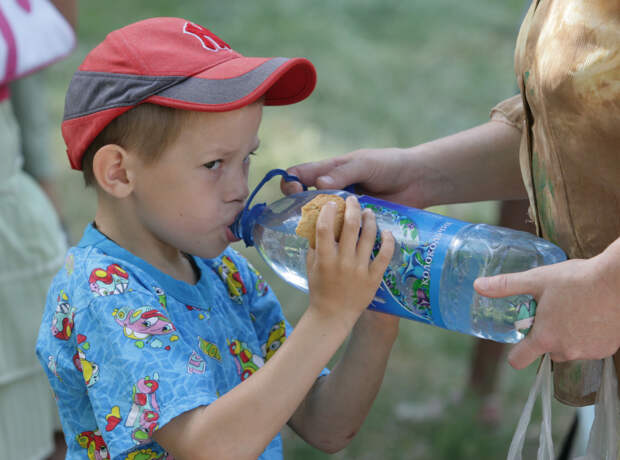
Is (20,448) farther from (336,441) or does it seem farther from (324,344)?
(324,344)

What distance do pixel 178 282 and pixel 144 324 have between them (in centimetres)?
17

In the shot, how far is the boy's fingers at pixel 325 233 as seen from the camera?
129 cm

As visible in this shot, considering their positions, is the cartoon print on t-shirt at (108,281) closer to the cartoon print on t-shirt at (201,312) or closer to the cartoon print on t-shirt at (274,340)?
the cartoon print on t-shirt at (201,312)

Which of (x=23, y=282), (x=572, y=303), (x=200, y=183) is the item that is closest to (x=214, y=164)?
(x=200, y=183)

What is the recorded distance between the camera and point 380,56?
6949mm

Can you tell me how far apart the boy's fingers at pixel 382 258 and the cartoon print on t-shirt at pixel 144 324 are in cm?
37

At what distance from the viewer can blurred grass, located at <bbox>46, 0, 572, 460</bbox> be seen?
127 inches

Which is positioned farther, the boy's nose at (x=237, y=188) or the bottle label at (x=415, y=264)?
the boy's nose at (x=237, y=188)

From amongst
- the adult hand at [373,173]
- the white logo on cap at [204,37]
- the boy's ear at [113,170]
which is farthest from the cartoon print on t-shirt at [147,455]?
the white logo on cap at [204,37]

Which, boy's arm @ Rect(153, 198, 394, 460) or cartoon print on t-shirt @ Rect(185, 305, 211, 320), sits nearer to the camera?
boy's arm @ Rect(153, 198, 394, 460)

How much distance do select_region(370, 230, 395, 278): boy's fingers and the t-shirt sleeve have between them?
1.18 ft

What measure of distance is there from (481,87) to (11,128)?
4.61m

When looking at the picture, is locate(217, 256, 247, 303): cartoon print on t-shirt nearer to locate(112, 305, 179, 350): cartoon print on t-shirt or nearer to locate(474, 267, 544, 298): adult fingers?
locate(112, 305, 179, 350): cartoon print on t-shirt

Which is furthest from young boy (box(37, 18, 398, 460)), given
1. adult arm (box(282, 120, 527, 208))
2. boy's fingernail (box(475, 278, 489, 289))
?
adult arm (box(282, 120, 527, 208))
